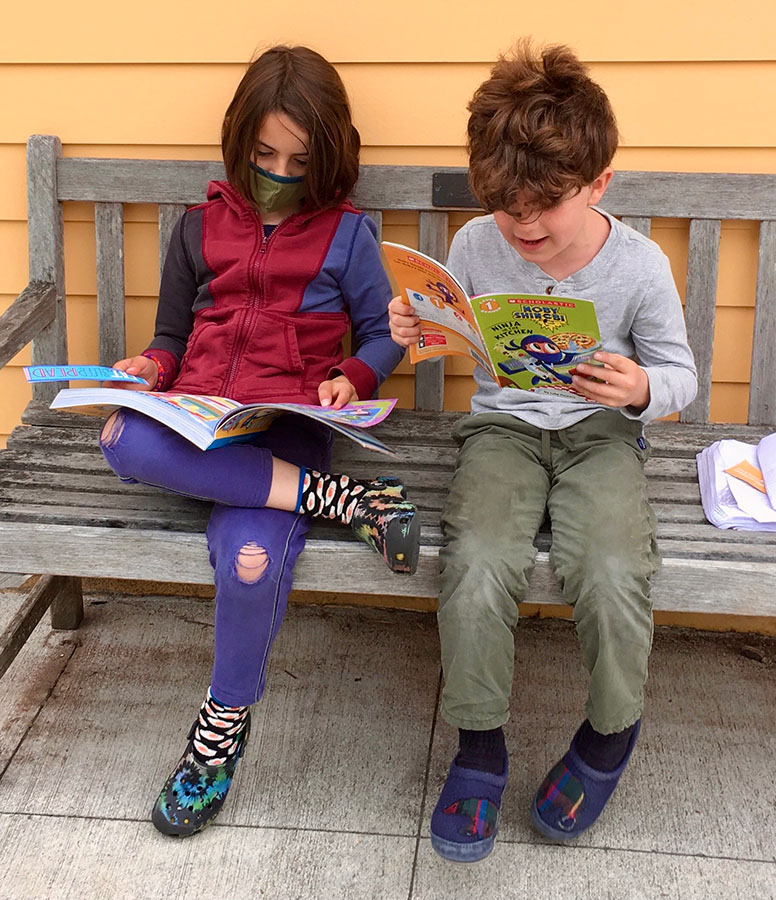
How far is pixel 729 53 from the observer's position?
8.27ft

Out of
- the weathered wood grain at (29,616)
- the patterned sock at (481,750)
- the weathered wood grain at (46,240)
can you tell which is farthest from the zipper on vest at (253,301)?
the patterned sock at (481,750)

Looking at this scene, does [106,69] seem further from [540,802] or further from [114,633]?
[540,802]

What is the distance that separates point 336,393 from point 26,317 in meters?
0.86

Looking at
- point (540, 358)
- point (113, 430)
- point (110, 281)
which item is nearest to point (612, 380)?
point (540, 358)

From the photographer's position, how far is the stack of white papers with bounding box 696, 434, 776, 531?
2115mm

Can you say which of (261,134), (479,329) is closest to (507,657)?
(479,329)

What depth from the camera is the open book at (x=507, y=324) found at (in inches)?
70.9

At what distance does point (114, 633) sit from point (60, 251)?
1030 mm

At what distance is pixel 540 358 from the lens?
1916mm

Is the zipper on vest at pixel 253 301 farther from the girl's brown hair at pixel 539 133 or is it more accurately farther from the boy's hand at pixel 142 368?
the girl's brown hair at pixel 539 133

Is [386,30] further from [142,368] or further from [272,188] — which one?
[142,368]

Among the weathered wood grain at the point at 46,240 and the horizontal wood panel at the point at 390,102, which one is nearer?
the horizontal wood panel at the point at 390,102

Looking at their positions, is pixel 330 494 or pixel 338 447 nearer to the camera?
pixel 330 494

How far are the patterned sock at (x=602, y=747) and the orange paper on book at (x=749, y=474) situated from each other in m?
0.57
